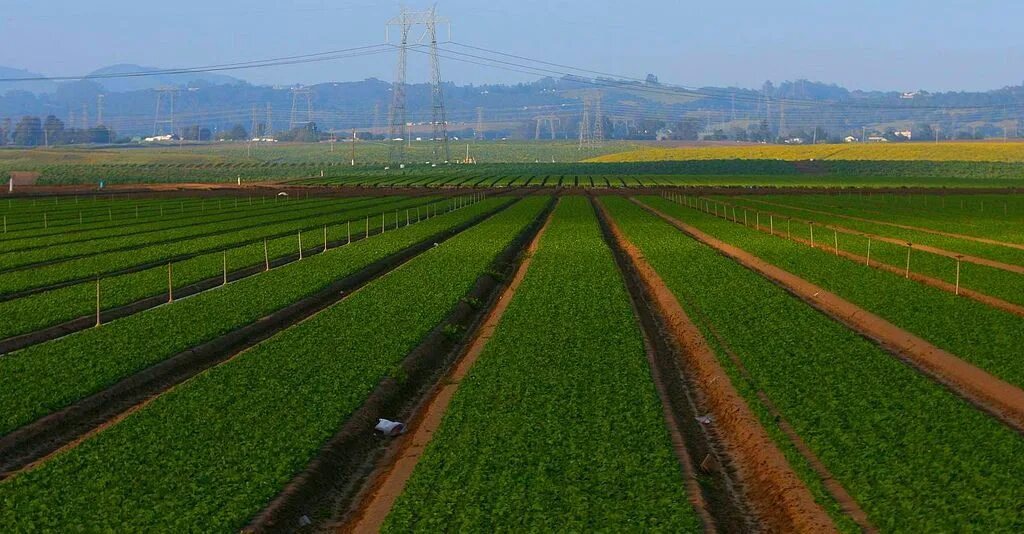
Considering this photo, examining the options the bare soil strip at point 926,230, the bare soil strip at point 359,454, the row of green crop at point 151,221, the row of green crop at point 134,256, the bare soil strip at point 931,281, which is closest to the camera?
the bare soil strip at point 359,454

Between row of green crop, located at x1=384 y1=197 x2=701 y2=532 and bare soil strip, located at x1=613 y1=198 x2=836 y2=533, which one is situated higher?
row of green crop, located at x1=384 y1=197 x2=701 y2=532

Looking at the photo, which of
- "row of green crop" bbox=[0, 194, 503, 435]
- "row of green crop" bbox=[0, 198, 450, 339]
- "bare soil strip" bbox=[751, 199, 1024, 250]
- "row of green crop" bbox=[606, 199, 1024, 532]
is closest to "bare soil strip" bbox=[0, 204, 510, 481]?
"row of green crop" bbox=[0, 194, 503, 435]

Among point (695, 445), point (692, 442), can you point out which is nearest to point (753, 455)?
point (695, 445)

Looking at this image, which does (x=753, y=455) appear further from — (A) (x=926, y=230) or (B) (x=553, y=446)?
(A) (x=926, y=230)

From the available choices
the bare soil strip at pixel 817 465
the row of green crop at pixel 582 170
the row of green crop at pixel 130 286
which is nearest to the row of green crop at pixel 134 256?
the row of green crop at pixel 130 286

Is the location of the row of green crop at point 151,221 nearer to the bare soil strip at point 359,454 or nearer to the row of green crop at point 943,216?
the bare soil strip at point 359,454

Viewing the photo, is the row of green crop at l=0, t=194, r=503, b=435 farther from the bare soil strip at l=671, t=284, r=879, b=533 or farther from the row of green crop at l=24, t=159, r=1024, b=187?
the row of green crop at l=24, t=159, r=1024, b=187
